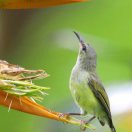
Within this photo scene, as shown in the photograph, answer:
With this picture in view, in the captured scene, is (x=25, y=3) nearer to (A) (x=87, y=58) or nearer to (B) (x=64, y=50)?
(A) (x=87, y=58)

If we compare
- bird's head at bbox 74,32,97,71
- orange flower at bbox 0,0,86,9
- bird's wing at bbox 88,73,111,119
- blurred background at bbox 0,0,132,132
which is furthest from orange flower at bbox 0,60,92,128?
bird's head at bbox 74,32,97,71

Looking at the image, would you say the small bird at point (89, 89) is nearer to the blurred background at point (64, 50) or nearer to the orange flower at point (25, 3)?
the blurred background at point (64, 50)

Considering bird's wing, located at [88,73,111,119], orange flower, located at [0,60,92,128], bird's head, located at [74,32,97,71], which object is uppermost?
bird's head, located at [74,32,97,71]

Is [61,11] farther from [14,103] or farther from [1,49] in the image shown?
[14,103]

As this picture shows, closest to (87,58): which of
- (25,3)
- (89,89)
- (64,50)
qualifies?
(89,89)

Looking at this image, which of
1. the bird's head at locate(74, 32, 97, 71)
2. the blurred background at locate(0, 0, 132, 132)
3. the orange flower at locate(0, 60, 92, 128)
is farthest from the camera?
the bird's head at locate(74, 32, 97, 71)

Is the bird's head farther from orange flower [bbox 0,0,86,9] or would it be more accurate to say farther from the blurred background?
orange flower [bbox 0,0,86,9]
